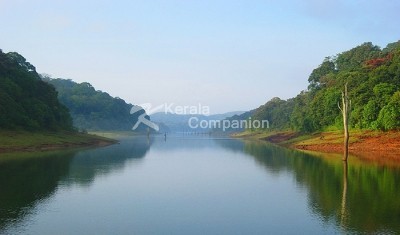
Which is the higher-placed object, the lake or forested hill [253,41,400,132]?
forested hill [253,41,400,132]

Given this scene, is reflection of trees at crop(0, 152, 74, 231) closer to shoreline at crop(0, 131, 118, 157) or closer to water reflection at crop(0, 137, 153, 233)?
water reflection at crop(0, 137, 153, 233)

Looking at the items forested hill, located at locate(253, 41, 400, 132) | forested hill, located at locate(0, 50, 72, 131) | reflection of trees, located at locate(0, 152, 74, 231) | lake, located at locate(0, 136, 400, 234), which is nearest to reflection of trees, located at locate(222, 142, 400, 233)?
lake, located at locate(0, 136, 400, 234)

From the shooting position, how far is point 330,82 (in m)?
118

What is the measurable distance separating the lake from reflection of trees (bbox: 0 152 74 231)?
71 mm

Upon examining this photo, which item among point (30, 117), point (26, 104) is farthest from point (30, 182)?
point (26, 104)

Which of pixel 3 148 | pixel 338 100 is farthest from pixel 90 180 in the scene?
pixel 338 100

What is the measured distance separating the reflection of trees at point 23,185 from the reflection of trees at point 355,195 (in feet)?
62.3

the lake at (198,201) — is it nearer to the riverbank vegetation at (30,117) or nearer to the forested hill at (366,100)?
the forested hill at (366,100)

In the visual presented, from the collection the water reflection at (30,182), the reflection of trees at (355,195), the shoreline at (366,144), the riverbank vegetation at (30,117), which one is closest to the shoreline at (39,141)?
the riverbank vegetation at (30,117)

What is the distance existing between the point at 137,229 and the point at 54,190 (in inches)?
579

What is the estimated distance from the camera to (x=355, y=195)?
103ft

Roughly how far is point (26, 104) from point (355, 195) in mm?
81580

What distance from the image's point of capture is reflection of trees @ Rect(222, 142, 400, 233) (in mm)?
23141

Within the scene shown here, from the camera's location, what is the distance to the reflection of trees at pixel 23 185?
2494 cm
